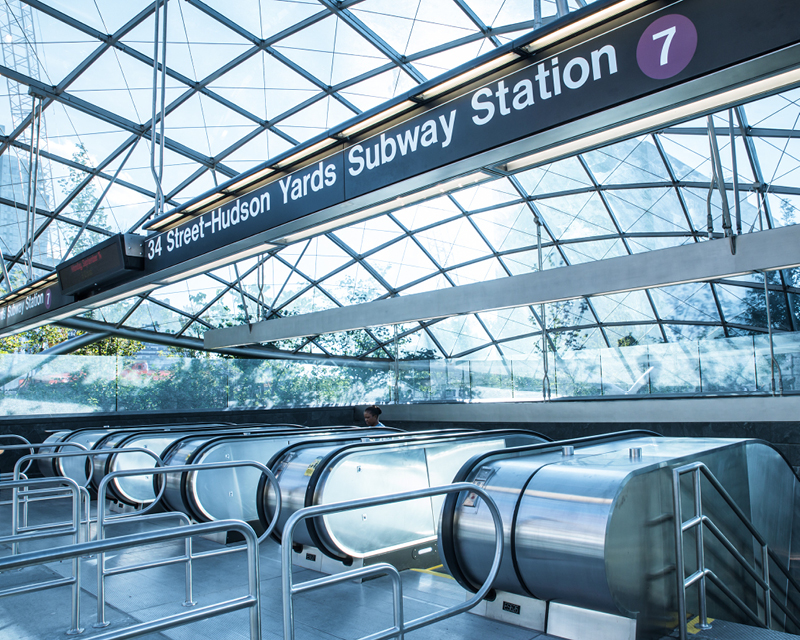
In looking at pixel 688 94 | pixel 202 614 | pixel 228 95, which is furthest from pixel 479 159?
pixel 228 95

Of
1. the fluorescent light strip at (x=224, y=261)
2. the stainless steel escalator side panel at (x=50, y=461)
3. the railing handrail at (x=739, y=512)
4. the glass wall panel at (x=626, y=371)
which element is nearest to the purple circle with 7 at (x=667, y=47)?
the railing handrail at (x=739, y=512)

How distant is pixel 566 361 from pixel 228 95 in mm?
13057

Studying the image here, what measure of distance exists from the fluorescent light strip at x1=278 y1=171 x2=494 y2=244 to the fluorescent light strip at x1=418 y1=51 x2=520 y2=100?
2.36 ft

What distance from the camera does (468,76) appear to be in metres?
4.23

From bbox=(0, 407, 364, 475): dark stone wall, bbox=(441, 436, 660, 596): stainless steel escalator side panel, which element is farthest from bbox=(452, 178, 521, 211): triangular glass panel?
bbox=(441, 436, 660, 596): stainless steel escalator side panel

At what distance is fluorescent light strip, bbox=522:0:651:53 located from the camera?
11.3ft

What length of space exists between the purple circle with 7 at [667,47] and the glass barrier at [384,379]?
550 inches

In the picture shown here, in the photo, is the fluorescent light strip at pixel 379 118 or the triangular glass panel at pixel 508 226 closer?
the fluorescent light strip at pixel 379 118

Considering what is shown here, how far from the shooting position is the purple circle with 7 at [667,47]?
324 centimetres

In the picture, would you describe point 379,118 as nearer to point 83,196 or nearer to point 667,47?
point 667,47

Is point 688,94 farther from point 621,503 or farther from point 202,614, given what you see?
point 202,614

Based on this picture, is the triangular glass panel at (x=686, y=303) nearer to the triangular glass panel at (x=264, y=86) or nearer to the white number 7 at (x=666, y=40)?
the triangular glass panel at (x=264, y=86)

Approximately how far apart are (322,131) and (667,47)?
51.7 feet

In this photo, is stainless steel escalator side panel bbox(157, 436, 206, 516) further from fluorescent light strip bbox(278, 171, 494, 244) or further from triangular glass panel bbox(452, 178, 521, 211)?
triangular glass panel bbox(452, 178, 521, 211)
